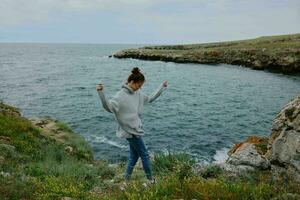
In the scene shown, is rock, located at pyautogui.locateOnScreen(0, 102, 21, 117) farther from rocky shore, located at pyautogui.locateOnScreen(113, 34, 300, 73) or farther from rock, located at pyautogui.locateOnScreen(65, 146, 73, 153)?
rocky shore, located at pyautogui.locateOnScreen(113, 34, 300, 73)

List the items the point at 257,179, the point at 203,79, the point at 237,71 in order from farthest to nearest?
1. the point at 237,71
2. the point at 203,79
3. the point at 257,179

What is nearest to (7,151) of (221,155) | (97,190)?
(97,190)

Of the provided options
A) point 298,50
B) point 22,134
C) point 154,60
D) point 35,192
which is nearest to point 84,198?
point 35,192

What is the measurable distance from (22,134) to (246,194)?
36.6ft

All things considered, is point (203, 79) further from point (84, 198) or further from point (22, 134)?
point (84, 198)

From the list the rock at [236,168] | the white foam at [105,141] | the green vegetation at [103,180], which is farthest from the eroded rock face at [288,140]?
the white foam at [105,141]

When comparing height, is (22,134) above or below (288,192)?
below

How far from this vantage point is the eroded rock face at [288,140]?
33.9 feet

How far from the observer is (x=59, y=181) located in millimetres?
9055

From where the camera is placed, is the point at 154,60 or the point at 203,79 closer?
the point at 203,79

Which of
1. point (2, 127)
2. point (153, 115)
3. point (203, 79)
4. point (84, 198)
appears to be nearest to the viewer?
point (84, 198)

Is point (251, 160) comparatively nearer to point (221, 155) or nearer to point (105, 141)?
point (221, 155)

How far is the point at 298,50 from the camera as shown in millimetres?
74000

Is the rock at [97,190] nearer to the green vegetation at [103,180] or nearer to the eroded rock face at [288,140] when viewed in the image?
the green vegetation at [103,180]
